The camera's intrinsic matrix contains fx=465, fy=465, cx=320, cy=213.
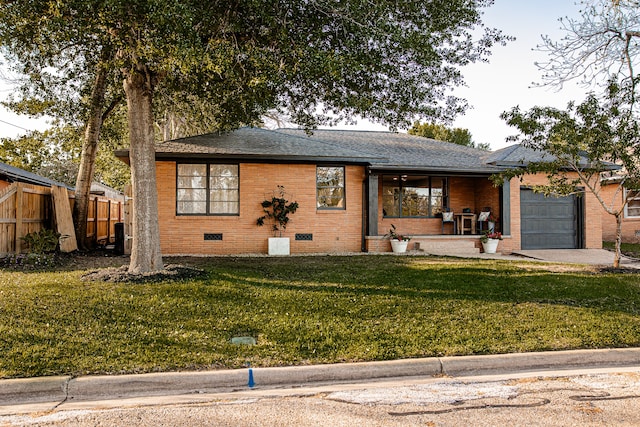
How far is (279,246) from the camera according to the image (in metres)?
13.9

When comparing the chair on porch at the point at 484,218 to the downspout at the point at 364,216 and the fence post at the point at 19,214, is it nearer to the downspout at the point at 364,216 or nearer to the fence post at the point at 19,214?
the downspout at the point at 364,216

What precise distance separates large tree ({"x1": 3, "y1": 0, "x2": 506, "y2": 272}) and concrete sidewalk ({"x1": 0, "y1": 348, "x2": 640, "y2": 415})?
464cm

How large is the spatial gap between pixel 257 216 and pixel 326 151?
300 centimetres

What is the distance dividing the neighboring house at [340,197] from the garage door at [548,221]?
0.03 meters

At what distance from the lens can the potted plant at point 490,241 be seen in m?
14.9

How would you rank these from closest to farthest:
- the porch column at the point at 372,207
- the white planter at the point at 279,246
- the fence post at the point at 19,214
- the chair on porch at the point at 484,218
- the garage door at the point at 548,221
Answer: the fence post at the point at 19,214
the white planter at the point at 279,246
the porch column at the point at 372,207
the chair on porch at the point at 484,218
the garage door at the point at 548,221

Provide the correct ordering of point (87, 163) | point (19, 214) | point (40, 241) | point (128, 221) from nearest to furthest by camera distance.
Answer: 1. point (40, 241)
2. point (19, 214)
3. point (128, 221)
4. point (87, 163)

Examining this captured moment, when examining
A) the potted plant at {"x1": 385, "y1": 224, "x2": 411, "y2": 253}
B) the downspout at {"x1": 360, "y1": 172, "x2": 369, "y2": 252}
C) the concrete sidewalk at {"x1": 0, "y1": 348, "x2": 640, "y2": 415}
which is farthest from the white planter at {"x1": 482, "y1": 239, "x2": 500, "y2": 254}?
the concrete sidewalk at {"x1": 0, "y1": 348, "x2": 640, "y2": 415}

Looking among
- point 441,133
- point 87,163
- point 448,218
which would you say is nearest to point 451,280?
point 448,218

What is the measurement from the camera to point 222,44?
772 centimetres

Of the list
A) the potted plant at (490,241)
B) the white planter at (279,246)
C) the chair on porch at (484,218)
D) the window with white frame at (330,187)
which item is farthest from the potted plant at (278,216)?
the chair on porch at (484,218)

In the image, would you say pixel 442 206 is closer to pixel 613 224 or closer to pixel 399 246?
pixel 399 246

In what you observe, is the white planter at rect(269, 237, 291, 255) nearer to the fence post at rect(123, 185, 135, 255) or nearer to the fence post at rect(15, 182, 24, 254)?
the fence post at rect(123, 185, 135, 255)

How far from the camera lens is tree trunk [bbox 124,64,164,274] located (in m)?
8.77
